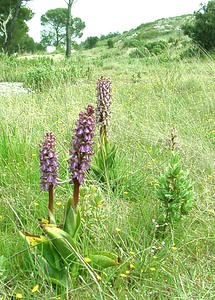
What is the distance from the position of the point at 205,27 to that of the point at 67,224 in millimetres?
14068

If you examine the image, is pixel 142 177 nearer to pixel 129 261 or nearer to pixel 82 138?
pixel 129 261

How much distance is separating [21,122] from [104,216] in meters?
2.01

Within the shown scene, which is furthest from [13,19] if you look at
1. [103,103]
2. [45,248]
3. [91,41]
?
[45,248]

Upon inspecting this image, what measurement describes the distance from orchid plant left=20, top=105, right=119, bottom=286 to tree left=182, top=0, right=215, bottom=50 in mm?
13571

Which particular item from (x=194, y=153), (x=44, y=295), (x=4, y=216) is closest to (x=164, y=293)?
(x=44, y=295)

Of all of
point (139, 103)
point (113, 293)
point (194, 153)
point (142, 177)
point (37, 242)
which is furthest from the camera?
point (139, 103)

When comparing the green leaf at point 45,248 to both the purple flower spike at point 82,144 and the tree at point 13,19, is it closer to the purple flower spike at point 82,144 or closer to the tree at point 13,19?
the purple flower spike at point 82,144

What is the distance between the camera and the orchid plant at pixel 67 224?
5.43 feet

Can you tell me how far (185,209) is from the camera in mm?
2178

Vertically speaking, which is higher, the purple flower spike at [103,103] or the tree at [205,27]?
the tree at [205,27]

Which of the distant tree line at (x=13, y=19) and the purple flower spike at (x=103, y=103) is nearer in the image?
the purple flower spike at (x=103, y=103)

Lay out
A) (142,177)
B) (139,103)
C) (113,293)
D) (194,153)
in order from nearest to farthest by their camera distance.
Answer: (113,293) → (142,177) → (194,153) → (139,103)

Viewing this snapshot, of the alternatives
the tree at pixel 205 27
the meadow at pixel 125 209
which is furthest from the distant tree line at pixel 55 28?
the meadow at pixel 125 209

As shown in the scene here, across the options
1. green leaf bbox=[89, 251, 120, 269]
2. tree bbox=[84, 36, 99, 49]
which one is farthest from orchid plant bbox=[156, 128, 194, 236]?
tree bbox=[84, 36, 99, 49]
